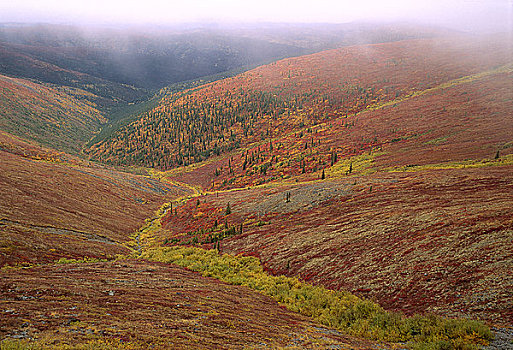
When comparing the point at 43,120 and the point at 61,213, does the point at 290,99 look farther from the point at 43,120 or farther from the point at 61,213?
the point at 43,120

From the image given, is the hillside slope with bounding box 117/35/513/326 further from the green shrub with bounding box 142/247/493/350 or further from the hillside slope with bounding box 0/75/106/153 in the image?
the hillside slope with bounding box 0/75/106/153

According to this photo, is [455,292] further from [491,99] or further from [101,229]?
[491,99]

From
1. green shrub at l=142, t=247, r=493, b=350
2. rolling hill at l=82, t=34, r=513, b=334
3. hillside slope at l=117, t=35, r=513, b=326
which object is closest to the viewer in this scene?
green shrub at l=142, t=247, r=493, b=350

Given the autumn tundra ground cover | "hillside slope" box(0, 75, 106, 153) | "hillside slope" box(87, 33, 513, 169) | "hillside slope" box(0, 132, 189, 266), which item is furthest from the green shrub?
"hillside slope" box(0, 75, 106, 153)

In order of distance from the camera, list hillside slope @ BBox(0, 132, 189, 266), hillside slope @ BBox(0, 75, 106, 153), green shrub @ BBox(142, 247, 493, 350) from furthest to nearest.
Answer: hillside slope @ BBox(0, 75, 106, 153)
hillside slope @ BBox(0, 132, 189, 266)
green shrub @ BBox(142, 247, 493, 350)

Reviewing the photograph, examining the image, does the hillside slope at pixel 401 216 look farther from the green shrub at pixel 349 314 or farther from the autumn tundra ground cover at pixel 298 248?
the green shrub at pixel 349 314

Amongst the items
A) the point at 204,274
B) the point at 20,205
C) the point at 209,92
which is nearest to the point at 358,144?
the point at 204,274

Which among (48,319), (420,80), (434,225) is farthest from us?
(420,80)

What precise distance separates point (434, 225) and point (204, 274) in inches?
648

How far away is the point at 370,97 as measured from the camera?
108 metres

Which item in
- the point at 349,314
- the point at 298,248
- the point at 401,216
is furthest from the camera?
the point at 298,248

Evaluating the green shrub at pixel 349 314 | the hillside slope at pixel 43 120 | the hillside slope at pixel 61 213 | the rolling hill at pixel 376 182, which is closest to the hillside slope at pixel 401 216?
the rolling hill at pixel 376 182

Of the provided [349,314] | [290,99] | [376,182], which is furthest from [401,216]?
[290,99]

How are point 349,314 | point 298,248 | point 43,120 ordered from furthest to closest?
point 43,120 → point 298,248 → point 349,314
